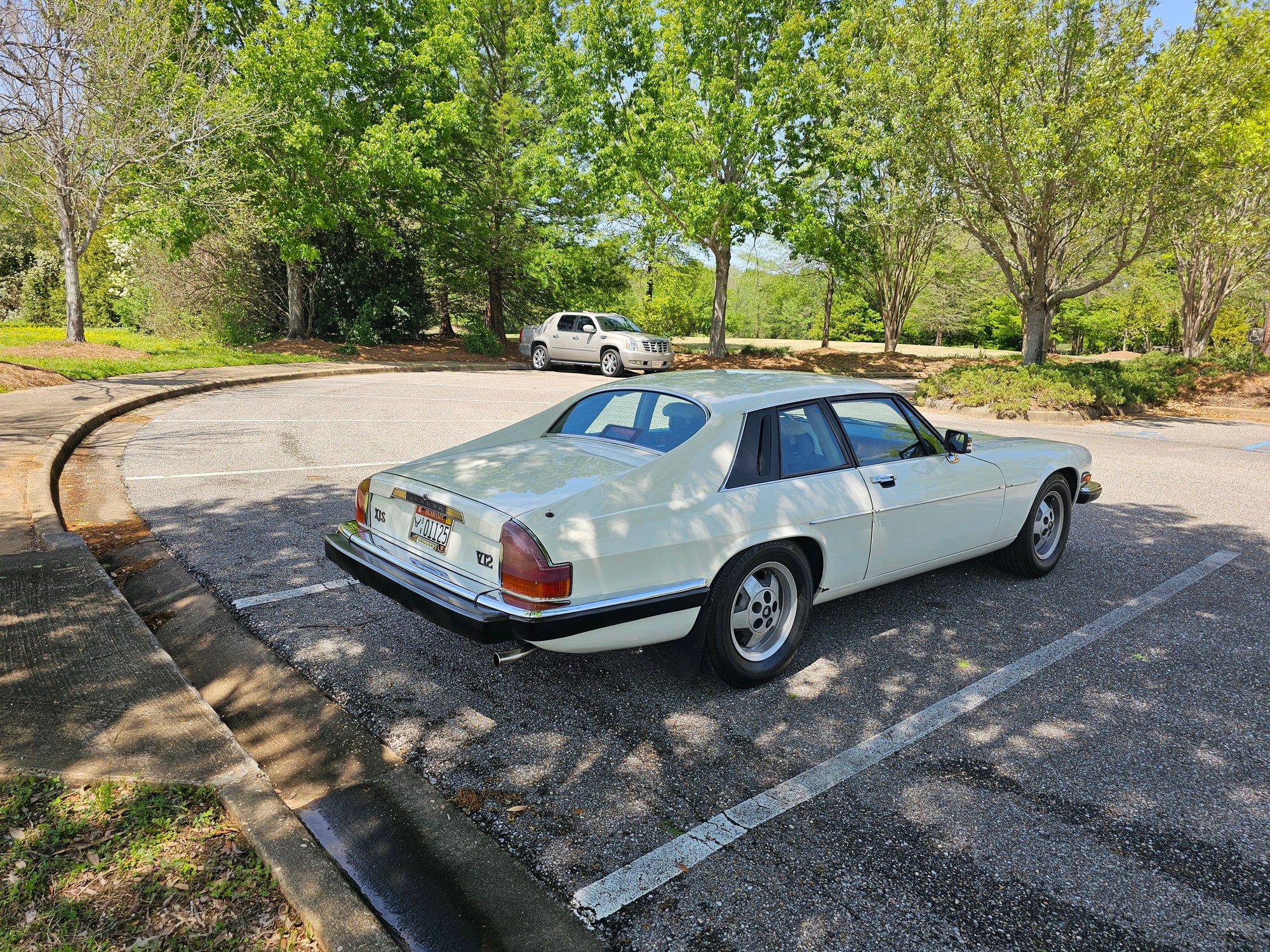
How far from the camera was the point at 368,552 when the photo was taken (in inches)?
150

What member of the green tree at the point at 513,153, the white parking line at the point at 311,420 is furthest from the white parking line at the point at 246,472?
the green tree at the point at 513,153

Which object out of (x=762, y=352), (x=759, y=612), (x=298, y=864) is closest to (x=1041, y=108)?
(x=762, y=352)

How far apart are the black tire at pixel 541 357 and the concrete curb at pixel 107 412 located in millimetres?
527

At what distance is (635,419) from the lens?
4.13 metres

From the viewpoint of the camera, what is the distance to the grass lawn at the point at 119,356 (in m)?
14.0

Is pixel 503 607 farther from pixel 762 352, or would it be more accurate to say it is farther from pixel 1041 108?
pixel 762 352

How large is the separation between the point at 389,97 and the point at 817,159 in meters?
12.3

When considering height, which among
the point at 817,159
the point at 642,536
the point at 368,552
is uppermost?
the point at 817,159

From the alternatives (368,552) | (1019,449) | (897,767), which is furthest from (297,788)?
(1019,449)

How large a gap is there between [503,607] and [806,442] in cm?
181

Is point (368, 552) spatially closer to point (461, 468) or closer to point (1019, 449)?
point (461, 468)

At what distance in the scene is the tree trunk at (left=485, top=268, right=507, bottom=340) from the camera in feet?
89.0

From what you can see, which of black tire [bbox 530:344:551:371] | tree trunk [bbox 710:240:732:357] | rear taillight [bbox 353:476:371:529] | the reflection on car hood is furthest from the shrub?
rear taillight [bbox 353:476:371:529]

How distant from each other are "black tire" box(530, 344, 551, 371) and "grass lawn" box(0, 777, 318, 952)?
20.9m
